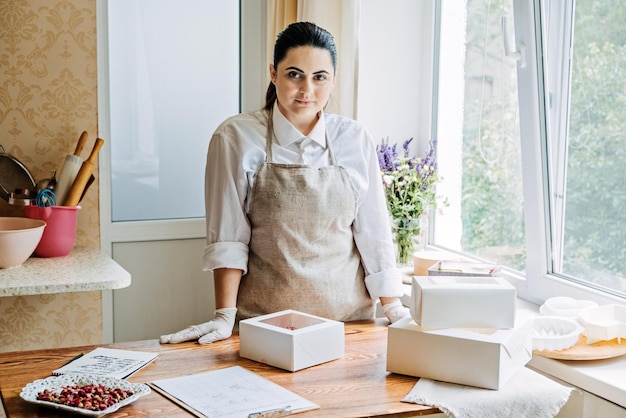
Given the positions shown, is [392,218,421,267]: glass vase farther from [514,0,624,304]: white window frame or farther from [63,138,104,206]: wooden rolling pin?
[63,138,104,206]: wooden rolling pin

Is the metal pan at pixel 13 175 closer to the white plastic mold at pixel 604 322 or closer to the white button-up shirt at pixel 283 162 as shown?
the white button-up shirt at pixel 283 162

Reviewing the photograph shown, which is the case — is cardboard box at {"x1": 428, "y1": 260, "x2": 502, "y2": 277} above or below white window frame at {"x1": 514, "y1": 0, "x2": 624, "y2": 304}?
below

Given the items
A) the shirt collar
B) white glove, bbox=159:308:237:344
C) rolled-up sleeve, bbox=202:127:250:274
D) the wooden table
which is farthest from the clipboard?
the shirt collar

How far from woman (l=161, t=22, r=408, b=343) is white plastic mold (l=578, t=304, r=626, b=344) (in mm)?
520

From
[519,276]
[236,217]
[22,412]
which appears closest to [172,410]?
[22,412]

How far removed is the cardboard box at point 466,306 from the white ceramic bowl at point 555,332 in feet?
1.13

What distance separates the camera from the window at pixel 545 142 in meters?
2.23

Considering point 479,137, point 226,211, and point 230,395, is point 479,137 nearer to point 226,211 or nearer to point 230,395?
point 226,211

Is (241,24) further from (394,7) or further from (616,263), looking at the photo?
(616,263)

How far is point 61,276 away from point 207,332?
2.18ft

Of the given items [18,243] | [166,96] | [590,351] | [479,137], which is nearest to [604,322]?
[590,351]

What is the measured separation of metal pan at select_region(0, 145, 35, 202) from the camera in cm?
276

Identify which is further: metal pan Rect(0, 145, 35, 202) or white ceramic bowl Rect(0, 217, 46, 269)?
metal pan Rect(0, 145, 35, 202)

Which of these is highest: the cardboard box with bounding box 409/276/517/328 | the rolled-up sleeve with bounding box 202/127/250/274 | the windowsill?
the rolled-up sleeve with bounding box 202/127/250/274
